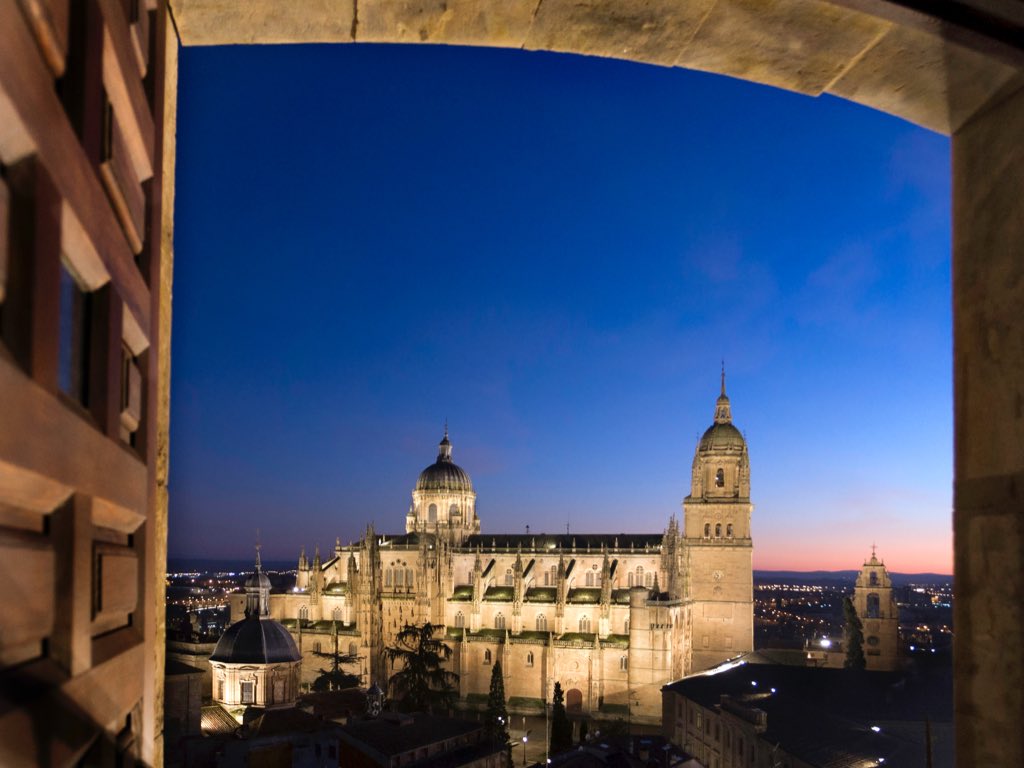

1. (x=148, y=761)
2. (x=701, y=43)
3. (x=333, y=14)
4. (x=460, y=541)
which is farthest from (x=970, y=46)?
(x=460, y=541)

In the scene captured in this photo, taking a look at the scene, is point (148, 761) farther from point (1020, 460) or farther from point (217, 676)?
point (217, 676)

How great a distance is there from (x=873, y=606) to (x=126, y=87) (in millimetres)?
51434

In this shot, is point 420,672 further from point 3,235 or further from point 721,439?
point 3,235

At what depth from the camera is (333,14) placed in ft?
7.67

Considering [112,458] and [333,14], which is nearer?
[112,458]

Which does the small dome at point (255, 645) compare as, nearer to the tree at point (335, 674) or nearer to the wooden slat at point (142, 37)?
the tree at point (335, 674)

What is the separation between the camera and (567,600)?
42.2 metres

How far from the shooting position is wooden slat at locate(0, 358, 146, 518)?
100 cm

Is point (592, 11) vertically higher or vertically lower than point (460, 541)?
higher

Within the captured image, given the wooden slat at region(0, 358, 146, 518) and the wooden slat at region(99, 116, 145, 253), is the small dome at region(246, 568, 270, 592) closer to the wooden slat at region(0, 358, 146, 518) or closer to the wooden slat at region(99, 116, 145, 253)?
the wooden slat at region(99, 116, 145, 253)

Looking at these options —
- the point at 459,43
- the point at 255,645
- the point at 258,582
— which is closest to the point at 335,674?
the point at 258,582

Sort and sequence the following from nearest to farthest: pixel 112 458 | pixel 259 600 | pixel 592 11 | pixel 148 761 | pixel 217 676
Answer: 1. pixel 112 458
2. pixel 148 761
3. pixel 592 11
4. pixel 217 676
5. pixel 259 600

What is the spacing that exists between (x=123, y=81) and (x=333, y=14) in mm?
886

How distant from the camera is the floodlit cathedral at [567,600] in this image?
3906 centimetres
